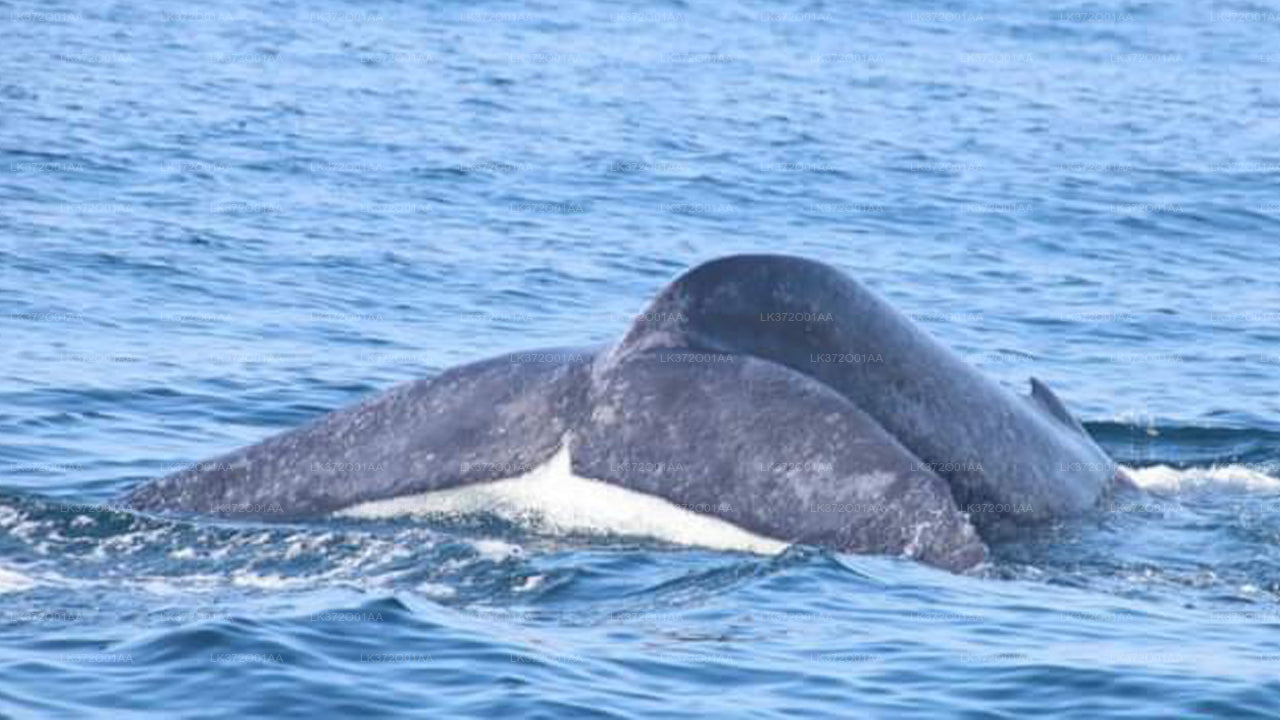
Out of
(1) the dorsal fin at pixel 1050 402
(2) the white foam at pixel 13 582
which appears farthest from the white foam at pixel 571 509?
(1) the dorsal fin at pixel 1050 402

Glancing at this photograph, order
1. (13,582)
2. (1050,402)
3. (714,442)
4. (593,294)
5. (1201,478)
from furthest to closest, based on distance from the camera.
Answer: (593,294) < (1201,478) < (1050,402) < (13,582) < (714,442)

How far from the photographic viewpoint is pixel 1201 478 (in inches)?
537

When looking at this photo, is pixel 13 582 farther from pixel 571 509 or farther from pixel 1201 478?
pixel 1201 478

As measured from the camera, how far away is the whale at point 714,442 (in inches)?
393

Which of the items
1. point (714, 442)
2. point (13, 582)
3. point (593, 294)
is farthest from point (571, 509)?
point (593, 294)

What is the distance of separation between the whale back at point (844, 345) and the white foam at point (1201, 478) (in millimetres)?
2468

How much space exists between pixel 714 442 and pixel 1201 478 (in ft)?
14.6

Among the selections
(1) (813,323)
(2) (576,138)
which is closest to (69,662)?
(1) (813,323)

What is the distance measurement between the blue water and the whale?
6.7 inches

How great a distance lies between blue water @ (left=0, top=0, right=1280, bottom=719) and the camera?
952cm

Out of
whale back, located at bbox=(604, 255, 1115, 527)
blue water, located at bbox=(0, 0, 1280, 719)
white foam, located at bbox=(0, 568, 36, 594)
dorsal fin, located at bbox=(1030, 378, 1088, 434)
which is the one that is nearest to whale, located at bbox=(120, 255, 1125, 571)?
whale back, located at bbox=(604, 255, 1115, 527)

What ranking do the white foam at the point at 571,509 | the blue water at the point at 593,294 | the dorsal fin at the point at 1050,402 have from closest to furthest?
the blue water at the point at 593,294
the white foam at the point at 571,509
the dorsal fin at the point at 1050,402

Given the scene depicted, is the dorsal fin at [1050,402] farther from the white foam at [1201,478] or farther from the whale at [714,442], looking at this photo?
the whale at [714,442]

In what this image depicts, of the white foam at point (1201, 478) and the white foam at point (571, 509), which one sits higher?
the white foam at point (571, 509)
